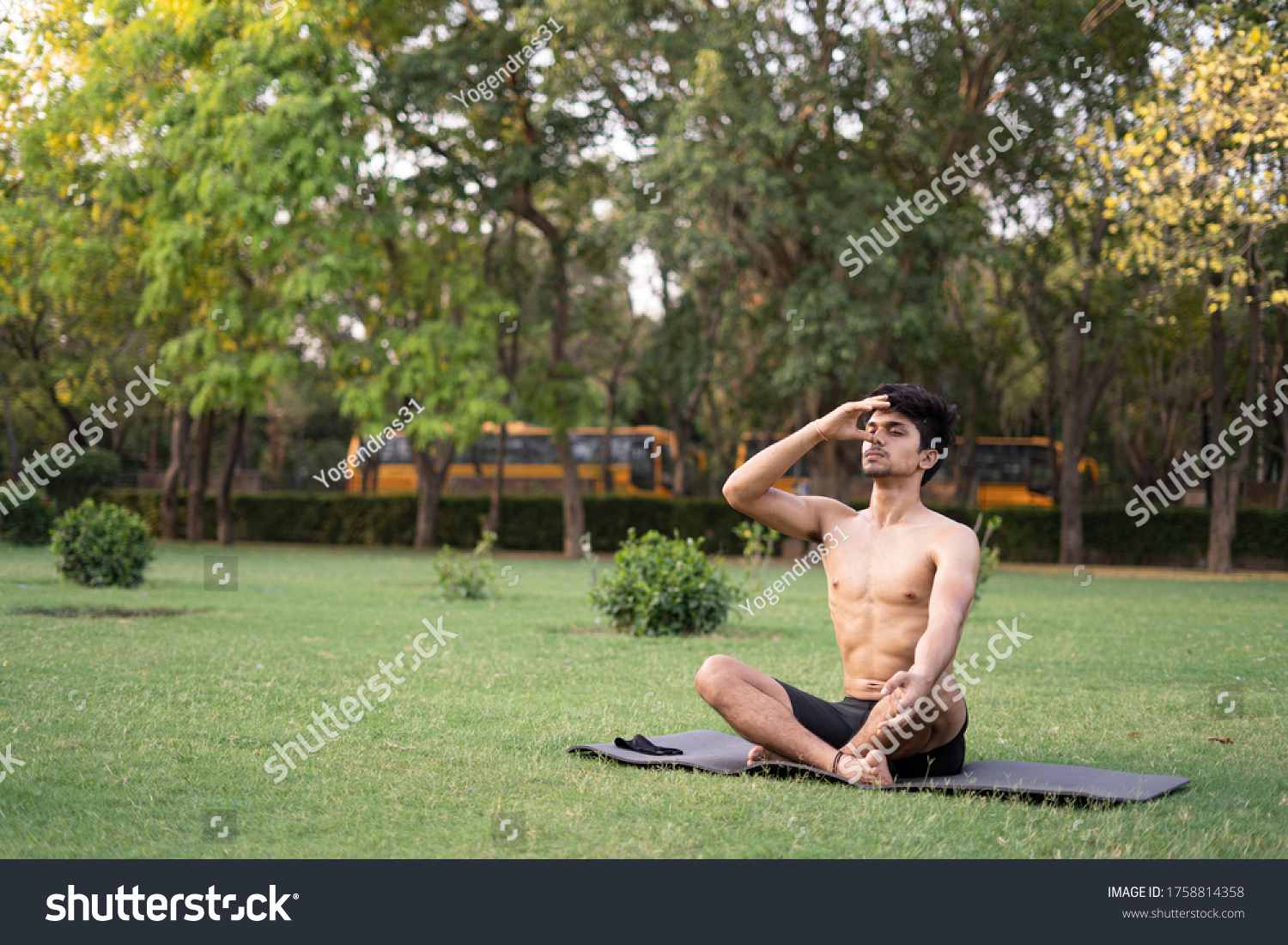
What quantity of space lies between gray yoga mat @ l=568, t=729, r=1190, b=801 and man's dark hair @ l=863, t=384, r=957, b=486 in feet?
4.20

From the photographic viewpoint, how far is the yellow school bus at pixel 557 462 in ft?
123

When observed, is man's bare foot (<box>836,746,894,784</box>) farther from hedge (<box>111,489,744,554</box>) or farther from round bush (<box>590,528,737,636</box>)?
hedge (<box>111,489,744,554</box>)

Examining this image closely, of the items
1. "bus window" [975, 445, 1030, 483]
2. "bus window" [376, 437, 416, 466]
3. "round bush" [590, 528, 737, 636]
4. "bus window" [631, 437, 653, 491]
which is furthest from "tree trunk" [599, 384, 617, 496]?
"round bush" [590, 528, 737, 636]

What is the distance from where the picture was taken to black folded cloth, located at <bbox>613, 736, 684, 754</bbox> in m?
5.38

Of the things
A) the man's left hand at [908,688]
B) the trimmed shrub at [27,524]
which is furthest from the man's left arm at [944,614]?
the trimmed shrub at [27,524]

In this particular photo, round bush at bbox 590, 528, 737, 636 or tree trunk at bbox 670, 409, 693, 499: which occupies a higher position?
tree trunk at bbox 670, 409, 693, 499

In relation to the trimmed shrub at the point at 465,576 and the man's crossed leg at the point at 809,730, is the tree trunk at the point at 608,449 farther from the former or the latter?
the man's crossed leg at the point at 809,730

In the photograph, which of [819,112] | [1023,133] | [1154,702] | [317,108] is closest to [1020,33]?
[1023,133]

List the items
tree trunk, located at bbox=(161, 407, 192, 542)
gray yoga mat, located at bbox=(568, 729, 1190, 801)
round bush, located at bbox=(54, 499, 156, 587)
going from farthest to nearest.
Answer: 1. tree trunk, located at bbox=(161, 407, 192, 542)
2. round bush, located at bbox=(54, 499, 156, 587)
3. gray yoga mat, located at bbox=(568, 729, 1190, 801)

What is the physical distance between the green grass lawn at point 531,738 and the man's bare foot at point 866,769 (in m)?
0.07

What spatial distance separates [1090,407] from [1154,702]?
62.9 feet
